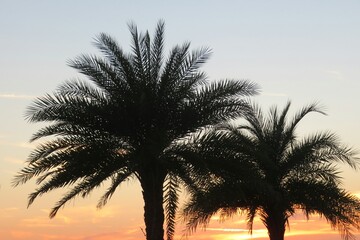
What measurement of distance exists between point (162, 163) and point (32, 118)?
4.14 metres

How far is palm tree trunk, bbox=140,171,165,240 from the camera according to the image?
2256cm

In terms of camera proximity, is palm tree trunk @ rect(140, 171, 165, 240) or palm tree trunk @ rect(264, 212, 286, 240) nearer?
palm tree trunk @ rect(140, 171, 165, 240)

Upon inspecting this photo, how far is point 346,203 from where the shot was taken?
92.1 ft

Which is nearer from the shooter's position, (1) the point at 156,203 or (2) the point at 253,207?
(1) the point at 156,203

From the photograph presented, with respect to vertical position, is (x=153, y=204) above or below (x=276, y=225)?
below

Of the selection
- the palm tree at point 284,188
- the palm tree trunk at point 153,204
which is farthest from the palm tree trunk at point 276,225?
the palm tree trunk at point 153,204

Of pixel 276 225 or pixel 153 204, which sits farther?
pixel 276 225

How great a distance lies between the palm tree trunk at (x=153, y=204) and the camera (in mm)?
22562

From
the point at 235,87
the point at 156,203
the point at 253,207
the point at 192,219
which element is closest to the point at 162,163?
the point at 156,203

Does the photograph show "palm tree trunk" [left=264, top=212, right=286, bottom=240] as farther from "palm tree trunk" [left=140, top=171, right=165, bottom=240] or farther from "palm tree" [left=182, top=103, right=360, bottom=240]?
"palm tree trunk" [left=140, top=171, right=165, bottom=240]

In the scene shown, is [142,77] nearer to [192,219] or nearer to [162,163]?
[162,163]

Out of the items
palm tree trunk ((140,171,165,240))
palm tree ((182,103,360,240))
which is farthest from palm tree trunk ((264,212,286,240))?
palm tree trunk ((140,171,165,240))

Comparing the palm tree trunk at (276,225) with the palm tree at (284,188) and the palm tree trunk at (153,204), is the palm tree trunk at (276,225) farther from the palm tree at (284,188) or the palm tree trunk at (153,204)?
the palm tree trunk at (153,204)

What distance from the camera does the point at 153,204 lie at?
74.4 feet
